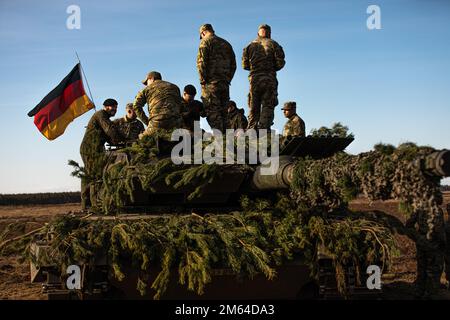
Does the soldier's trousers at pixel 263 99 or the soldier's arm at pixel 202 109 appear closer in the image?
the soldier's arm at pixel 202 109

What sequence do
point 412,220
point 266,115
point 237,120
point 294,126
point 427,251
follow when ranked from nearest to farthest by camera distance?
point 427,251
point 412,220
point 294,126
point 266,115
point 237,120

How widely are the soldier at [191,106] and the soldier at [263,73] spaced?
1.09 meters

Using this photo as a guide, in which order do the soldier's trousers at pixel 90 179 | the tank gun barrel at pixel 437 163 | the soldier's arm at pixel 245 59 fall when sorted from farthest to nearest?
the soldier's arm at pixel 245 59 < the soldier's trousers at pixel 90 179 < the tank gun barrel at pixel 437 163

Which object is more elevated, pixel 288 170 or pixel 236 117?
pixel 236 117

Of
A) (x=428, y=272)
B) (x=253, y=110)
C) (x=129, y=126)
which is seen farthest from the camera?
(x=129, y=126)

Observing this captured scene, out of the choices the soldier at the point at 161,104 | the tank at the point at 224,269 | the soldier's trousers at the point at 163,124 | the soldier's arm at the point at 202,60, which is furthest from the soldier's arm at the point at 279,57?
the tank at the point at 224,269

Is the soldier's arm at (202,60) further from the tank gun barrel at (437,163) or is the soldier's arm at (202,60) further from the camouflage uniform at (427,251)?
the tank gun barrel at (437,163)

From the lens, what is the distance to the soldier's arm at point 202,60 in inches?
366

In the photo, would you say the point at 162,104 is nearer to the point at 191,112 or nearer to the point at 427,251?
the point at 191,112

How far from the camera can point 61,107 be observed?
12.5 meters

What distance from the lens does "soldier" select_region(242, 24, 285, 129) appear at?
9.87m

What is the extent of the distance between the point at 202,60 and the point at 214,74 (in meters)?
0.32

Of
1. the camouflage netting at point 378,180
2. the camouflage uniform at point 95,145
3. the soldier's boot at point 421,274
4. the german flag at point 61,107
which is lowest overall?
the soldier's boot at point 421,274

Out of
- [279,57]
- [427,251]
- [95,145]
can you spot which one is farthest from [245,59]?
[427,251]
